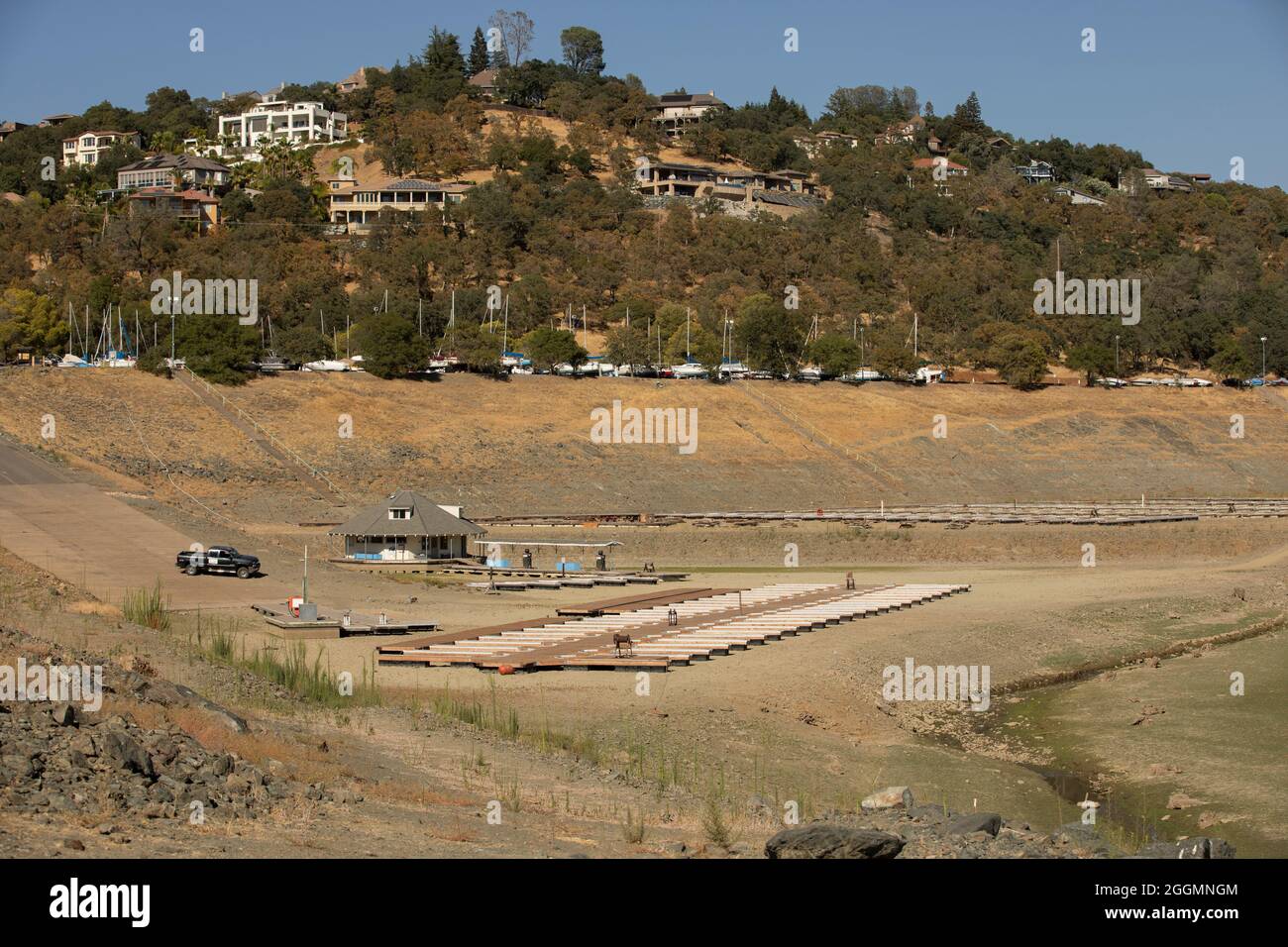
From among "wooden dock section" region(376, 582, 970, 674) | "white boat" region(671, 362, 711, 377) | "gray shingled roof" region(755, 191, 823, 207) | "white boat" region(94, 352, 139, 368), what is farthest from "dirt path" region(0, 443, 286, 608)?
"gray shingled roof" region(755, 191, 823, 207)

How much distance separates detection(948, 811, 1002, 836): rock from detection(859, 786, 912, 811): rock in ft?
5.46

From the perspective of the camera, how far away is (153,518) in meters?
60.1

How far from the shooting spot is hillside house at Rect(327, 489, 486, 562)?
59.8 metres

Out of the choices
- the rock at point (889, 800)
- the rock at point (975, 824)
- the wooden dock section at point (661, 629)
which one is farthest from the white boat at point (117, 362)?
the rock at point (975, 824)

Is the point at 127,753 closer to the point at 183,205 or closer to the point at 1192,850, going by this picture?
the point at 1192,850

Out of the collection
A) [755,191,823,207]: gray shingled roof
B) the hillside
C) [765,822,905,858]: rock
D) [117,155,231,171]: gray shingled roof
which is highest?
[117,155,231,171]: gray shingled roof

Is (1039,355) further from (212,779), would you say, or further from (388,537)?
(212,779)

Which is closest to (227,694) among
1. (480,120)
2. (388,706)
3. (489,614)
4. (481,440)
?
(388,706)

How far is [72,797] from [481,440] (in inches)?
2684

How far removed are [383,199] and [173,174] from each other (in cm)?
2527

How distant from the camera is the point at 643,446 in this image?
293ft

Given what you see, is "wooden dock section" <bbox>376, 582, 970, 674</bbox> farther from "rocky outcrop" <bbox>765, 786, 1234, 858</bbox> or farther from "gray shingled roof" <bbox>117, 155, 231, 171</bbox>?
"gray shingled roof" <bbox>117, 155, 231, 171</bbox>

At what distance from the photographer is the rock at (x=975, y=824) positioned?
2052cm

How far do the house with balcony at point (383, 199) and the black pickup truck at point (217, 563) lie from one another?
112 meters
